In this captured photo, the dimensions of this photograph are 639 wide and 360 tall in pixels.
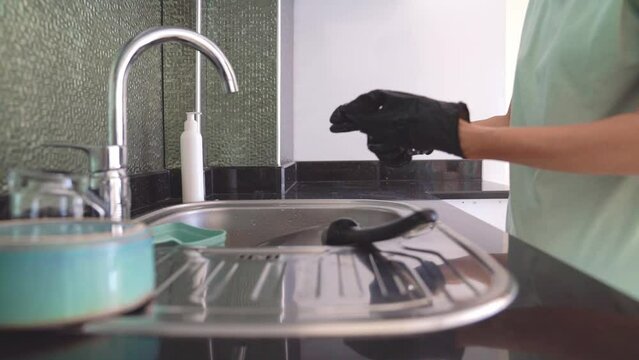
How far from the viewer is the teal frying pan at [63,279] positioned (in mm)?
299

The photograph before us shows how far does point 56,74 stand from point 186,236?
0.31 metres

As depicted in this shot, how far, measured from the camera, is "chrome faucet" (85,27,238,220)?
22.6 inches

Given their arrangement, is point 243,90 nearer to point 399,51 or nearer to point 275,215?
point 275,215

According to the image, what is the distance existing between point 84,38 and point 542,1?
940 millimetres

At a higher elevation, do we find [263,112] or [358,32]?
[358,32]

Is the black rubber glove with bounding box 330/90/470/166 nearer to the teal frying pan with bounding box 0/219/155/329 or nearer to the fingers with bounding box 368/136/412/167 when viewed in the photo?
the fingers with bounding box 368/136/412/167

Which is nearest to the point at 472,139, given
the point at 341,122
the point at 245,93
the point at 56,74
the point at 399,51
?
the point at 341,122

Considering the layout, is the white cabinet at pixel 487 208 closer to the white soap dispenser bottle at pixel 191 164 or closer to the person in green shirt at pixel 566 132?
the person in green shirt at pixel 566 132

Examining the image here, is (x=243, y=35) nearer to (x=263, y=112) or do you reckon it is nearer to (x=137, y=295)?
(x=263, y=112)

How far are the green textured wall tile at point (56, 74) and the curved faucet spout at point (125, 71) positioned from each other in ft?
0.31

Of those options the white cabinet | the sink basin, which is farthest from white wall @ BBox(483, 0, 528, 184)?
the sink basin

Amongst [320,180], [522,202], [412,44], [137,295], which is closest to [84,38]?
[137,295]

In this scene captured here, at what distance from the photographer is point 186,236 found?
0.71 m

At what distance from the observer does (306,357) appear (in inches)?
13.0
